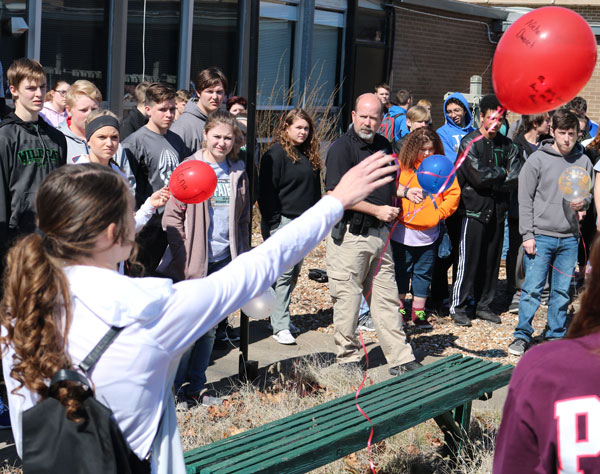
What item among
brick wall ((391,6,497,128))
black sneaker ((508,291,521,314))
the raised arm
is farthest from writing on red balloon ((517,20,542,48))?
brick wall ((391,6,497,128))

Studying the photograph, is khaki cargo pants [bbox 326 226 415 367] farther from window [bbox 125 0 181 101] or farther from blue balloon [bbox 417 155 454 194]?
window [bbox 125 0 181 101]

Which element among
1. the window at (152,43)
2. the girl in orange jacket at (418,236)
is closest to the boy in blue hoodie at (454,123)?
the girl in orange jacket at (418,236)

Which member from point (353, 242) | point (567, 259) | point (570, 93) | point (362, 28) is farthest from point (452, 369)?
point (362, 28)

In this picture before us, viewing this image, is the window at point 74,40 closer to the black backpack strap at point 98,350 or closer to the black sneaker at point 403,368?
the black sneaker at point 403,368

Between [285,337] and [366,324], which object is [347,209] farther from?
[366,324]

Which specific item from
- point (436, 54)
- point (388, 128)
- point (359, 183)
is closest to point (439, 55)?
point (436, 54)

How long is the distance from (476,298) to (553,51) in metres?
4.57

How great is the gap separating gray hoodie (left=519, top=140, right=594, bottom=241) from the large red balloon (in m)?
2.97

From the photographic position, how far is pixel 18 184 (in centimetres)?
501

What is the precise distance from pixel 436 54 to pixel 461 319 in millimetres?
12456

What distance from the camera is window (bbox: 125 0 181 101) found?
11055 mm

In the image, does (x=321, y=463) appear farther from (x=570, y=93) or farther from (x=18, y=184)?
(x=18, y=184)

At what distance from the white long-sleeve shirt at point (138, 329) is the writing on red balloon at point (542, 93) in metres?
2.51

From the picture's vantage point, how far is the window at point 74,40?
391 inches
